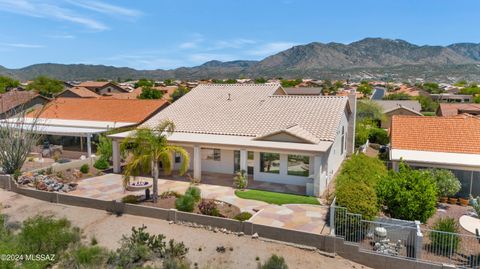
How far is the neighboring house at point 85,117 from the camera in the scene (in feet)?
117

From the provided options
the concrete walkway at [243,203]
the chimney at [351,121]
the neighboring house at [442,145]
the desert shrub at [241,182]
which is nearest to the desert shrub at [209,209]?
the concrete walkway at [243,203]

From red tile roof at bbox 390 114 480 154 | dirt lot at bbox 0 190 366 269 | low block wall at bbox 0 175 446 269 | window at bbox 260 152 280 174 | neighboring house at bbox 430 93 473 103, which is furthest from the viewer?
→ neighboring house at bbox 430 93 473 103

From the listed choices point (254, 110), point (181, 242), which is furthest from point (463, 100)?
point (181, 242)

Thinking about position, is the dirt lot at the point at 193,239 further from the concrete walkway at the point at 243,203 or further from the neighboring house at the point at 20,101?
the neighboring house at the point at 20,101

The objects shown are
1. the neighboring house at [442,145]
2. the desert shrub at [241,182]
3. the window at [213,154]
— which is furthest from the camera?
the window at [213,154]

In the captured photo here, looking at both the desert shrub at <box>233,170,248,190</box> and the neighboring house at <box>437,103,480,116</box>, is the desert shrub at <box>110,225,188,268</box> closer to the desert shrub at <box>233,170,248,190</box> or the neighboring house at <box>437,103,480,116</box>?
the desert shrub at <box>233,170,248,190</box>

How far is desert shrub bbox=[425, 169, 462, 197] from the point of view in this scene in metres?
20.7

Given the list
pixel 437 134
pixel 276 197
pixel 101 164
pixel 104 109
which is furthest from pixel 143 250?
pixel 104 109

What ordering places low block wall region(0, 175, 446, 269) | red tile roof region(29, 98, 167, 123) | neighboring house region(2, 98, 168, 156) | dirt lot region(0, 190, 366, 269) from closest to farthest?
low block wall region(0, 175, 446, 269) < dirt lot region(0, 190, 366, 269) < neighboring house region(2, 98, 168, 156) < red tile roof region(29, 98, 167, 123)

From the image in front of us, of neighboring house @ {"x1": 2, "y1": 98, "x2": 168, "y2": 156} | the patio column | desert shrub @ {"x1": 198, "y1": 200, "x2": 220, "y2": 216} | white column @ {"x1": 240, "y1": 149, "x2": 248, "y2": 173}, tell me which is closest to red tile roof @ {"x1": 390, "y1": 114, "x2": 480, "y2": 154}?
white column @ {"x1": 240, "y1": 149, "x2": 248, "y2": 173}

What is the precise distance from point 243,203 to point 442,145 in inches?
587

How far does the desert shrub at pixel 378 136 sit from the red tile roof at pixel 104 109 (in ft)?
81.8

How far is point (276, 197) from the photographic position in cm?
2198

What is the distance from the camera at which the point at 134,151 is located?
21047 mm
